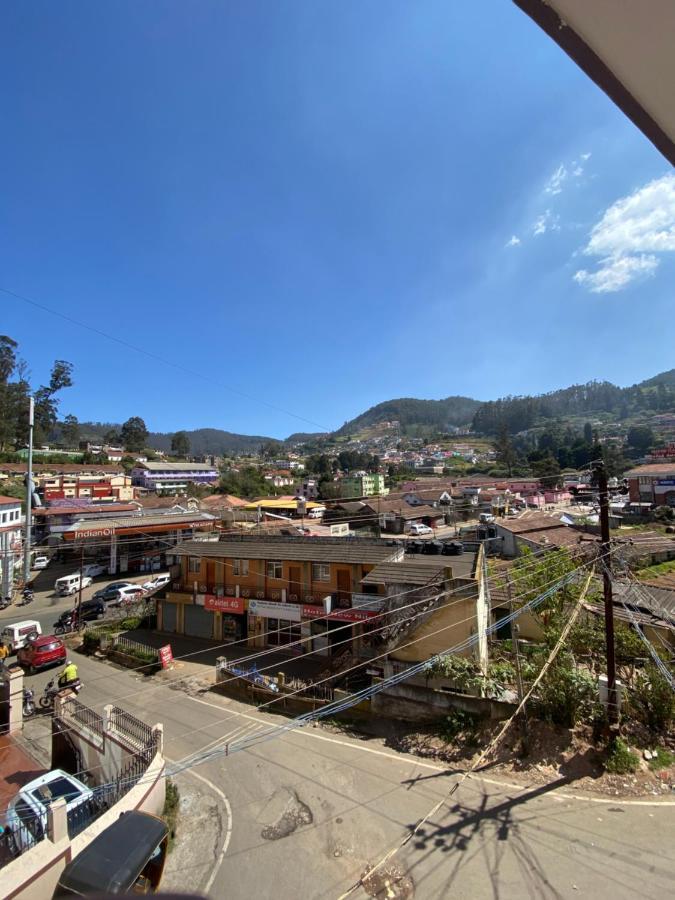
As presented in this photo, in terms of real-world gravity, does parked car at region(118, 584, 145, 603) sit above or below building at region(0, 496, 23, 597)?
below

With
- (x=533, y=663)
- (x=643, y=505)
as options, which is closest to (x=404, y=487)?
→ (x=643, y=505)

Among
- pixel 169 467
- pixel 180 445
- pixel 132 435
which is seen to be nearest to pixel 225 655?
pixel 169 467

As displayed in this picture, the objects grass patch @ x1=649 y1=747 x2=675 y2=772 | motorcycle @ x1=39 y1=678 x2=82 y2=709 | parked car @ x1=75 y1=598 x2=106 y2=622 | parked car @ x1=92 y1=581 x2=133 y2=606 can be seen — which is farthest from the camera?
parked car @ x1=92 y1=581 x2=133 y2=606

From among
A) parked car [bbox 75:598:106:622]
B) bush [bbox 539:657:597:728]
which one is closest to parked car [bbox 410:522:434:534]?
parked car [bbox 75:598:106:622]

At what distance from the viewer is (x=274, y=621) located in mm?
20844

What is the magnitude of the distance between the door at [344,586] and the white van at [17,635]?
14.4 meters

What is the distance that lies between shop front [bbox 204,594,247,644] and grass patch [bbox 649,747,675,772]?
16.3 m

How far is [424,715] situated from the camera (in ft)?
43.4

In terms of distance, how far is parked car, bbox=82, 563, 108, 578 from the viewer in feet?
108

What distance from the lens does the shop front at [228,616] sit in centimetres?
2134

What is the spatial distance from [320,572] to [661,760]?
43.0 ft

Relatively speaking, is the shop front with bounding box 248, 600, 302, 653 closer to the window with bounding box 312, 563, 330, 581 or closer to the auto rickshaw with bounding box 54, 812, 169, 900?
the window with bounding box 312, 563, 330, 581

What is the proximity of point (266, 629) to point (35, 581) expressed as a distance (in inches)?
865

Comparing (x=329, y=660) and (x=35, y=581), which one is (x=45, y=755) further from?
(x=35, y=581)
